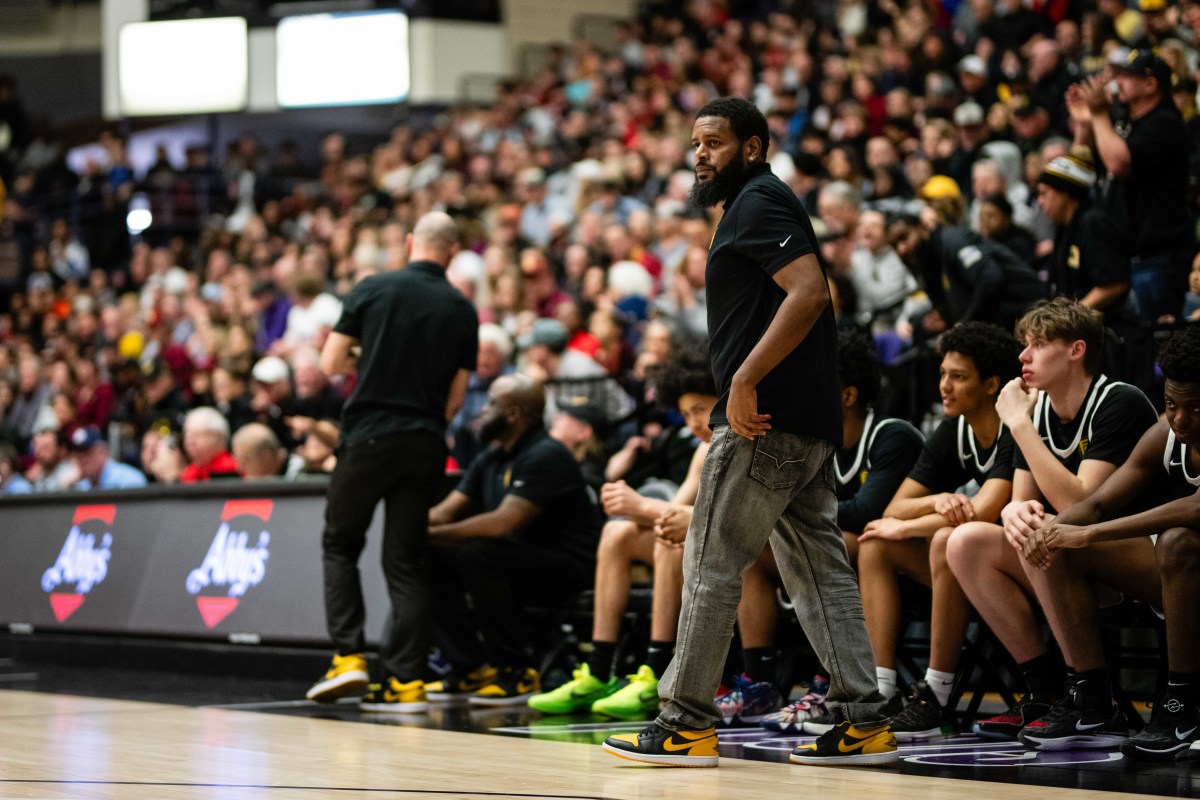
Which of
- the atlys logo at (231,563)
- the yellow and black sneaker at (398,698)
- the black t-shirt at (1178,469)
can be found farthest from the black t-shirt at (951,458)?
the atlys logo at (231,563)

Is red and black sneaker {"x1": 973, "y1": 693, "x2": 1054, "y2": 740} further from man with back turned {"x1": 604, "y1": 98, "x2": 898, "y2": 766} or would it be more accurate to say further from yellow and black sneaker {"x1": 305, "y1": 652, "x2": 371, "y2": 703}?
yellow and black sneaker {"x1": 305, "y1": 652, "x2": 371, "y2": 703}

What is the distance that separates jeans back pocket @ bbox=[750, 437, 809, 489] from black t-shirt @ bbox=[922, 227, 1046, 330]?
10.0 ft

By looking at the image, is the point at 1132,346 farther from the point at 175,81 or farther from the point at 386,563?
the point at 175,81

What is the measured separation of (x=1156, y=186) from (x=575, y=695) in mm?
3646

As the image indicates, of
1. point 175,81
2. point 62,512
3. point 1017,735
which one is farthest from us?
point 175,81

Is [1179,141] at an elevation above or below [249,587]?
above

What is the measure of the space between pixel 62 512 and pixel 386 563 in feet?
13.7

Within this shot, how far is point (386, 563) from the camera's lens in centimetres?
730

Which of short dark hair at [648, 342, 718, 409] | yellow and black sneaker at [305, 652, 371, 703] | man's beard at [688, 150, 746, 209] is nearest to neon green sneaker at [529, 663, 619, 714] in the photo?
yellow and black sneaker at [305, 652, 371, 703]

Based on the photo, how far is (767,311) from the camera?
5020 millimetres

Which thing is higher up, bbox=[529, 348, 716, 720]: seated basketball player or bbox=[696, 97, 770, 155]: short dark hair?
bbox=[696, 97, 770, 155]: short dark hair

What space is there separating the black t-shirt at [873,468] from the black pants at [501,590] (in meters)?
1.57

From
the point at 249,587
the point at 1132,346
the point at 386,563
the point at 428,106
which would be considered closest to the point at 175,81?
the point at 428,106

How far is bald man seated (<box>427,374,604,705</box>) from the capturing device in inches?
293
